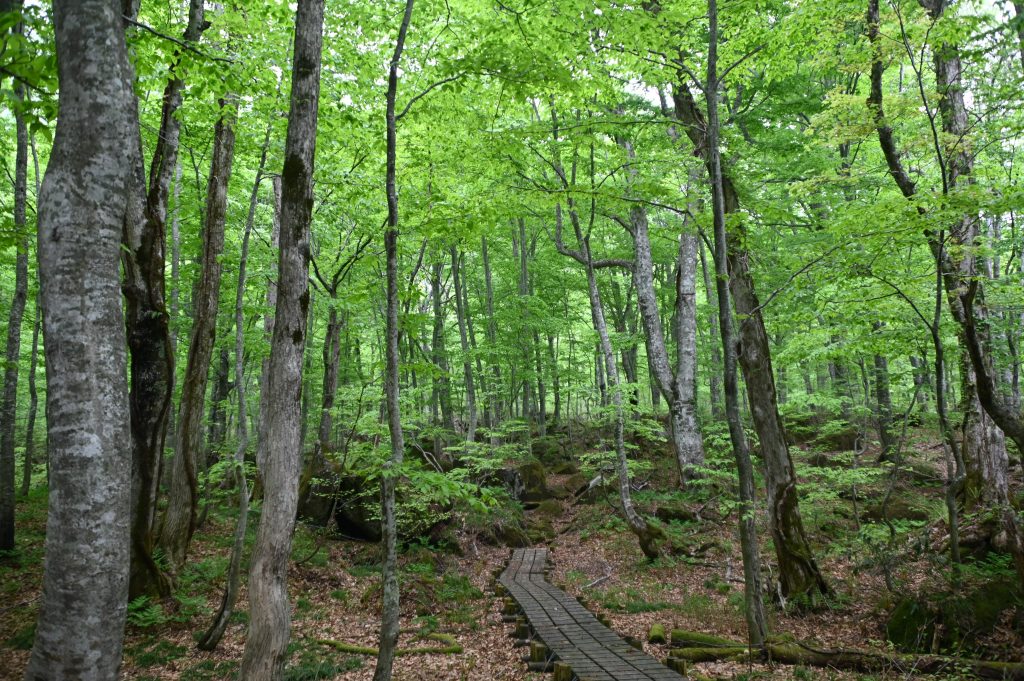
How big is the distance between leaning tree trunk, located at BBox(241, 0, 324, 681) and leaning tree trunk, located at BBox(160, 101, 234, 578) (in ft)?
13.8

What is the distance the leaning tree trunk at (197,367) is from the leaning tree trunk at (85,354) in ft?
19.8

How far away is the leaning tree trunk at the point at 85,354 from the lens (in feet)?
8.71

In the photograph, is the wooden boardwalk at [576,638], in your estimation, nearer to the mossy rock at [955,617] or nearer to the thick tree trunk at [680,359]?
the mossy rock at [955,617]

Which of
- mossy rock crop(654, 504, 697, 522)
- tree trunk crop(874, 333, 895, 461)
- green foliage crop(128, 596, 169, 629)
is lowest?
mossy rock crop(654, 504, 697, 522)

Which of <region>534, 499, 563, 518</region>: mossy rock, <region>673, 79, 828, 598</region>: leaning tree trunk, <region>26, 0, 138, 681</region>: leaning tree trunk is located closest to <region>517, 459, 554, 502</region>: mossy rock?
<region>534, 499, 563, 518</region>: mossy rock

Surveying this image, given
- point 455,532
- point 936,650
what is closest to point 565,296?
point 455,532

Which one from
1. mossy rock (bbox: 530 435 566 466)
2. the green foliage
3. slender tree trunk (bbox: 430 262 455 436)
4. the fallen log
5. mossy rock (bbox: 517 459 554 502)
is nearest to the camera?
the fallen log

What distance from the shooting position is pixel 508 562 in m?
11.8

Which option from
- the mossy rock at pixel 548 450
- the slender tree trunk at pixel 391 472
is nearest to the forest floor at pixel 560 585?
the slender tree trunk at pixel 391 472

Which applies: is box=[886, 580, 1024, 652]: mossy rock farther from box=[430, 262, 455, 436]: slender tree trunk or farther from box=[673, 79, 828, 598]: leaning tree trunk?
box=[430, 262, 455, 436]: slender tree trunk

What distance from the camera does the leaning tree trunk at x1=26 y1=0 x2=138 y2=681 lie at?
8.71ft

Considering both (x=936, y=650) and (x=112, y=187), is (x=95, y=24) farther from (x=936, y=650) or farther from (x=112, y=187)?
(x=936, y=650)

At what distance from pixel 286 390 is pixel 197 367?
187 inches

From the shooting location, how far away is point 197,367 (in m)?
8.59
